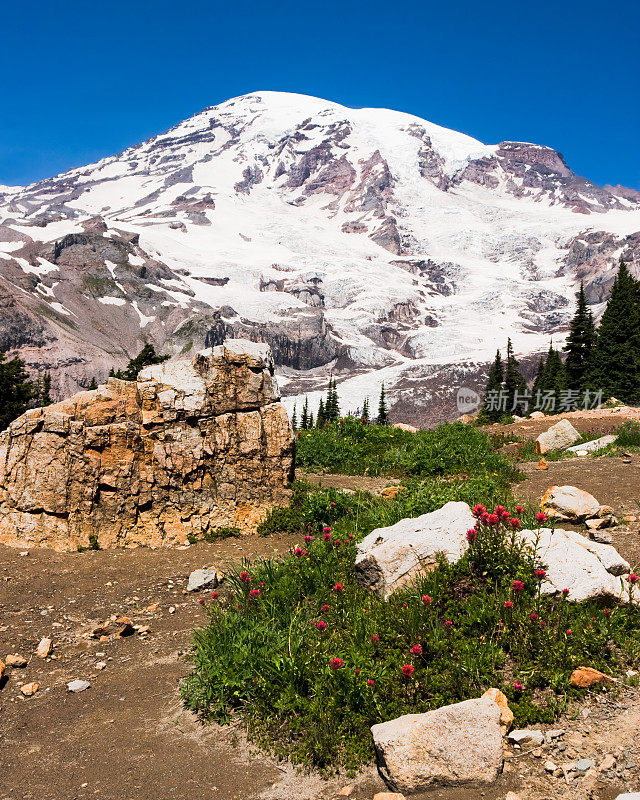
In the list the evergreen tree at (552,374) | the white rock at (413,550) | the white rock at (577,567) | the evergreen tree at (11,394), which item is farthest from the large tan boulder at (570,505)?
the evergreen tree at (552,374)

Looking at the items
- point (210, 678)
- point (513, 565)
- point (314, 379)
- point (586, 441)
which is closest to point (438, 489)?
point (513, 565)

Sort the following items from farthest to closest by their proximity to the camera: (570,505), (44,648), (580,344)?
1. (580,344)
2. (570,505)
3. (44,648)

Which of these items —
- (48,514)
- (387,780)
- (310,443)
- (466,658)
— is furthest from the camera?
A: (310,443)

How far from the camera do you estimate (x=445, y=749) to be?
4324 mm

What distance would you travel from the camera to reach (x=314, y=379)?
183 metres

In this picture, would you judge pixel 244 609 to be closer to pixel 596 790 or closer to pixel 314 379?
pixel 596 790

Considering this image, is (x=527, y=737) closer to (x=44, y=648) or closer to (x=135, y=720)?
(x=135, y=720)

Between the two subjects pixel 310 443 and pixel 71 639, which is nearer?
pixel 71 639

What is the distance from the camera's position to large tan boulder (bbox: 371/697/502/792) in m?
4.29

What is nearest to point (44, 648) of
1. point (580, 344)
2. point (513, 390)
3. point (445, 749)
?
point (445, 749)

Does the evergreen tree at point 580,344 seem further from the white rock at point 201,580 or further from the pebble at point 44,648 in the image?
the pebble at point 44,648

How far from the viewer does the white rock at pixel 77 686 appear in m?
6.17

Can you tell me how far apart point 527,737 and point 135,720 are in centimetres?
361

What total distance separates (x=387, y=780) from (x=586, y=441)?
16220 mm
